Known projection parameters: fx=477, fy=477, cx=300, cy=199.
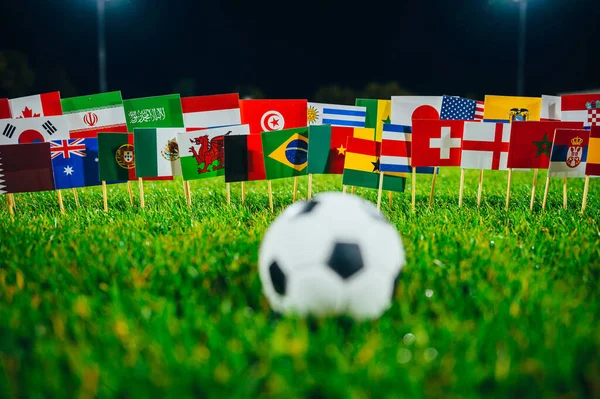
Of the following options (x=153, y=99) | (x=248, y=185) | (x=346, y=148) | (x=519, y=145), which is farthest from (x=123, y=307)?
(x=248, y=185)

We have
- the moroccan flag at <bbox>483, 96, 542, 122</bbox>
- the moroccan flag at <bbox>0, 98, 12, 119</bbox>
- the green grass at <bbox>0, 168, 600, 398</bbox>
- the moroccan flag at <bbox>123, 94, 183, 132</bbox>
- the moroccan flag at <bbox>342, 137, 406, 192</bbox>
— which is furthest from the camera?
the moroccan flag at <bbox>483, 96, 542, 122</bbox>

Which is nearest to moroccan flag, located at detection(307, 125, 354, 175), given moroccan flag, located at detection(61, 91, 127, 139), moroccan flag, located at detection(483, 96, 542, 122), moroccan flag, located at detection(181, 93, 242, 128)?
moroccan flag, located at detection(181, 93, 242, 128)

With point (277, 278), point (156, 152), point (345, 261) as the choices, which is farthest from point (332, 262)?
point (156, 152)

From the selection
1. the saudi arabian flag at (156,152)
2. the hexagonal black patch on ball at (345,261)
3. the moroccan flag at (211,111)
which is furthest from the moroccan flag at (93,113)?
the hexagonal black patch on ball at (345,261)

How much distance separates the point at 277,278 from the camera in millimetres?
2582

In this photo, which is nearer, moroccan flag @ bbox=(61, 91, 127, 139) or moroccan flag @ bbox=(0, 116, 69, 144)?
moroccan flag @ bbox=(0, 116, 69, 144)

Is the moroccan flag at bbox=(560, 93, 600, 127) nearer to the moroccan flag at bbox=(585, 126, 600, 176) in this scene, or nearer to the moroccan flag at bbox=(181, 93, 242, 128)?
the moroccan flag at bbox=(585, 126, 600, 176)

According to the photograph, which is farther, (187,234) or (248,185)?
(248,185)

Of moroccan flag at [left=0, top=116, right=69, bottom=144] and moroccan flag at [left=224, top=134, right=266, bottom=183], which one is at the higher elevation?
moroccan flag at [left=0, top=116, right=69, bottom=144]

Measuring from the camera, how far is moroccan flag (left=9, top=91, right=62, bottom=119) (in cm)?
704

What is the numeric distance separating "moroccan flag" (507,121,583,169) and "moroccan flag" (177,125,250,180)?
3.48 metres

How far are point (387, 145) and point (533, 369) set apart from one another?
13.9ft

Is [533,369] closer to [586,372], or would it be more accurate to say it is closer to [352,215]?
[586,372]

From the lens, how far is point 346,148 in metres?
6.05
